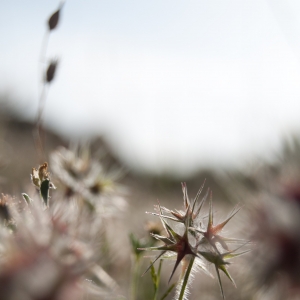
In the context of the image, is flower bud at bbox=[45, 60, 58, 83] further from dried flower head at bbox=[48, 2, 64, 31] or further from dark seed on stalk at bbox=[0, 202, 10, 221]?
dark seed on stalk at bbox=[0, 202, 10, 221]

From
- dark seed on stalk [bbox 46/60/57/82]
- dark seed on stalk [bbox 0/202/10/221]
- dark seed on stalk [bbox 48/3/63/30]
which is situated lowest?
dark seed on stalk [bbox 0/202/10/221]

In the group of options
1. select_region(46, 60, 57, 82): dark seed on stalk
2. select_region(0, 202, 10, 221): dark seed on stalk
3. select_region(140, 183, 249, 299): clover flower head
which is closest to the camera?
select_region(140, 183, 249, 299): clover flower head

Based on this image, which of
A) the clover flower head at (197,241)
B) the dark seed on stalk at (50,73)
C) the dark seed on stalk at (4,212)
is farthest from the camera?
the dark seed on stalk at (50,73)

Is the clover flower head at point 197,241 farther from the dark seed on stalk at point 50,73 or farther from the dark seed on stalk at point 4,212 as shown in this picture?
the dark seed on stalk at point 50,73

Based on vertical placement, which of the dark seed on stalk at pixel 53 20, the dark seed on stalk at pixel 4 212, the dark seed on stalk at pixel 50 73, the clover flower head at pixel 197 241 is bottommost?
the dark seed on stalk at pixel 4 212

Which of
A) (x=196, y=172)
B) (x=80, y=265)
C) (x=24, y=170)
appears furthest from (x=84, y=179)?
(x=196, y=172)

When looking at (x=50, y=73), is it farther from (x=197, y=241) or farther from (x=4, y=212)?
(x=197, y=241)

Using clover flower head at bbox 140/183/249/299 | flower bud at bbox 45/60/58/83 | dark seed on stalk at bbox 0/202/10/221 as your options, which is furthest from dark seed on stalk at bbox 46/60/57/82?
clover flower head at bbox 140/183/249/299

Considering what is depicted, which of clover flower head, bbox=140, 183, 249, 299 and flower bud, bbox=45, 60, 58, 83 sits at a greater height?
flower bud, bbox=45, 60, 58, 83

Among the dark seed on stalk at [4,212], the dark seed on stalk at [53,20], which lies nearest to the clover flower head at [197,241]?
the dark seed on stalk at [4,212]

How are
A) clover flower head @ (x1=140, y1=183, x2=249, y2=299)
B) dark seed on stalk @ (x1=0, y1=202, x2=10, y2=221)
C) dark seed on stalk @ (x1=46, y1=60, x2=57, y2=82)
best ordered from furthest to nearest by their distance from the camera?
dark seed on stalk @ (x1=46, y1=60, x2=57, y2=82), dark seed on stalk @ (x1=0, y1=202, x2=10, y2=221), clover flower head @ (x1=140, y1=183, x2=249, y2=299)

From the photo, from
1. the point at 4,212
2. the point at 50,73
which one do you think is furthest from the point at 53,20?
the point at 4,212
